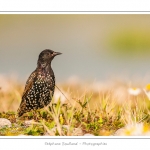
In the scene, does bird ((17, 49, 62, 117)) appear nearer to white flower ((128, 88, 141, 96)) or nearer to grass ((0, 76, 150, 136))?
grass ((0, 76, 150, 136))

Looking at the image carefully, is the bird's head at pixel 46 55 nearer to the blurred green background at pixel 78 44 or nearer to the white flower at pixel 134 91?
the blurred green background at pixel 78 44

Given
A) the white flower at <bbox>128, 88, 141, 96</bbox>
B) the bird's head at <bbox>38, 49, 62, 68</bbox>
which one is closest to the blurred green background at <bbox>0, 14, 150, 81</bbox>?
the bird's head at <bbox>38, 49, 62, 68</bbox>

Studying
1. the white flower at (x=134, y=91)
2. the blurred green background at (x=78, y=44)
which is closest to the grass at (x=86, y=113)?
the white flower at (x=134, y=91)

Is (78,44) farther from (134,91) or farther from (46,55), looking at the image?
(134,91)

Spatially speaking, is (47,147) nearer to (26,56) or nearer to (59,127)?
(59,127)

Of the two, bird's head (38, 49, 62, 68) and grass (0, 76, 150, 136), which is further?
bird's head (38, 49, 62, 68)

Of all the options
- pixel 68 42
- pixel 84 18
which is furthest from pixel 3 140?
pixel 84 18
